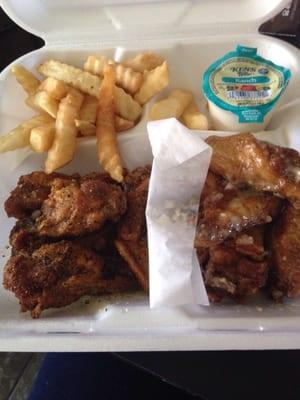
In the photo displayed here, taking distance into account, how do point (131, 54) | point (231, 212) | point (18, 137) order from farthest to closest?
point (131, 54), point (18, 137), point (231, 212)

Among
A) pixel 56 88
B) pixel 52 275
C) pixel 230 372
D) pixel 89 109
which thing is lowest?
pixel 230 372

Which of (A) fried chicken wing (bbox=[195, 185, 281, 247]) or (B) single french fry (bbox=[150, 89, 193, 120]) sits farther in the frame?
(B) single french fry (bbox=[150, 89, 193, 120])

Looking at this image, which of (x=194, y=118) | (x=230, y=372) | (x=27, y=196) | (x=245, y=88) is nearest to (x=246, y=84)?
(x=245, y=88)

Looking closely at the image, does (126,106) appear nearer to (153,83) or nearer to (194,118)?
(153,83)

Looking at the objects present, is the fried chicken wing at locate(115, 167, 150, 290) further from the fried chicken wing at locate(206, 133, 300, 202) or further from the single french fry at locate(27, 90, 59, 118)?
the single french fry at locate(27, 90, 59, 118)

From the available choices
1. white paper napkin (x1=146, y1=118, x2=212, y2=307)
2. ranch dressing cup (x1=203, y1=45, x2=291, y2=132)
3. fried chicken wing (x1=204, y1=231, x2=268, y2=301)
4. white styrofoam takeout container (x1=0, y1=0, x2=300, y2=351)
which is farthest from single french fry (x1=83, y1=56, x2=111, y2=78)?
fried chicken wing (x1=204, y1=231, x2=268, y2=301)

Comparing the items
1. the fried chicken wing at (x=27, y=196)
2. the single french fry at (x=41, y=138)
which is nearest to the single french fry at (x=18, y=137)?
the single french fry at (x=41, y=138)

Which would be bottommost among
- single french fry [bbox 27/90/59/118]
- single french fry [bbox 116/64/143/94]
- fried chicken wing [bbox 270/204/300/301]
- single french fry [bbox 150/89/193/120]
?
fried chicken wing [bbox 270/204/300/301]

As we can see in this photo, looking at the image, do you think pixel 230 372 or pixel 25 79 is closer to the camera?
pixel 230 372
